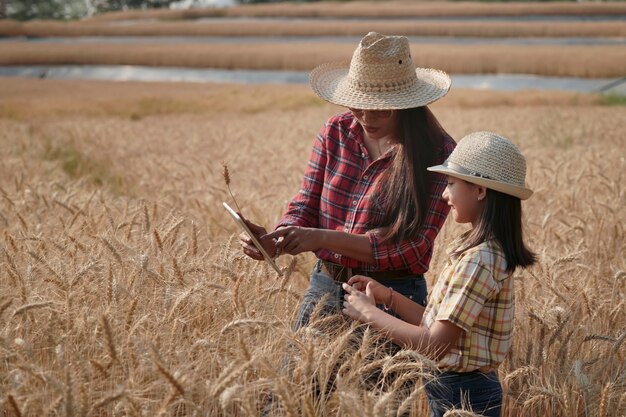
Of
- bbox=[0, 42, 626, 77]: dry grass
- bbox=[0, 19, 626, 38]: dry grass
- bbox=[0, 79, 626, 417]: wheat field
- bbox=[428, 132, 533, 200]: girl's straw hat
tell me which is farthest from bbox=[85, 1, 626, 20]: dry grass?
bbox=[428, 132, 533, 200]: girl's straw hat

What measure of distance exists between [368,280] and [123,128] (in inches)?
406

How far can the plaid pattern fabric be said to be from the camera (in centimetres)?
264

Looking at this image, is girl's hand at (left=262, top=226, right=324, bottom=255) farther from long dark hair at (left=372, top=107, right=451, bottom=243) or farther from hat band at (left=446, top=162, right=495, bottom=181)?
hat band at (left=446, top=162, right=495, bottom=181)

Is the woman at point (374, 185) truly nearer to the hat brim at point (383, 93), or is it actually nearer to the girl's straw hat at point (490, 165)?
the hat brim at point (383, 93)

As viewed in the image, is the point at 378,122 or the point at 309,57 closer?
the point at 378,122

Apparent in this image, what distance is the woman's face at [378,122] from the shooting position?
2676mm

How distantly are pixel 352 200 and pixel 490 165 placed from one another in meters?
0.65

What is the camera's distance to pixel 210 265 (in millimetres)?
2822

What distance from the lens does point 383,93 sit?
267 centimetres

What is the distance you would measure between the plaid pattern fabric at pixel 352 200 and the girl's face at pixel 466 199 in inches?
11.8

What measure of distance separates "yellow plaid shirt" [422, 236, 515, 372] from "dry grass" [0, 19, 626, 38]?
4420cm

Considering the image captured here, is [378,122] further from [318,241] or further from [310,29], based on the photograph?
[310,29]

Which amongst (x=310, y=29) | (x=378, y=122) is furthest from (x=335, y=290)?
(x=310, y=29)

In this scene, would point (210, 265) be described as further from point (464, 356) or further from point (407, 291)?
point (464, 356)
